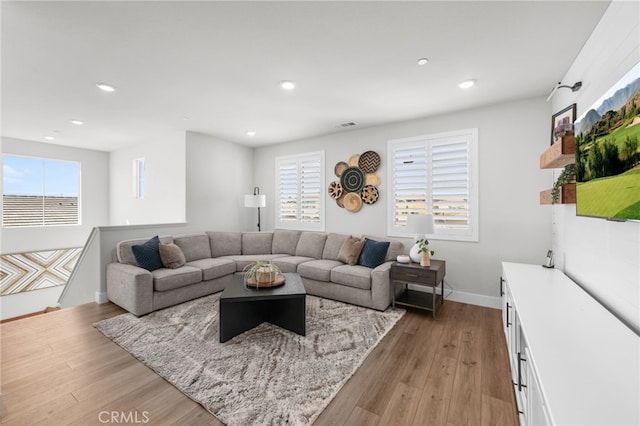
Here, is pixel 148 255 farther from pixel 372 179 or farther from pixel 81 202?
pixel 81 202

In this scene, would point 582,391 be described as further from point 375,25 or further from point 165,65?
point 165,65

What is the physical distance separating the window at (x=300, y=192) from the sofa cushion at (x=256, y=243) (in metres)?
0.51

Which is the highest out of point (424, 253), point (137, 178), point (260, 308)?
point (137, 178)

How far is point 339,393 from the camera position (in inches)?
74.9

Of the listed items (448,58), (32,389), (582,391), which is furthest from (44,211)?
(582,391)

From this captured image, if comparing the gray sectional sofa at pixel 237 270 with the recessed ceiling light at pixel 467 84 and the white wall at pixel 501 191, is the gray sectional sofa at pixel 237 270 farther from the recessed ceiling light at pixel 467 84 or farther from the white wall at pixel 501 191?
the recessed ceiling light at pixel 467 84

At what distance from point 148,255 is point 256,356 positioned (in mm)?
2253

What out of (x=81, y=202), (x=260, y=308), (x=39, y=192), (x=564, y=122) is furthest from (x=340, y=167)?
(x=39, y=192)

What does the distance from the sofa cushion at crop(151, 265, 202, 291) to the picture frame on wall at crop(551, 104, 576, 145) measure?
173 inches

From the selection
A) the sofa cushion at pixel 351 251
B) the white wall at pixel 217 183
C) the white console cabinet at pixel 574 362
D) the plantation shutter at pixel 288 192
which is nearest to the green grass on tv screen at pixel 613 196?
the white console cabinet at pixel 574 362

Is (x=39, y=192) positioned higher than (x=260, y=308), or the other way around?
(x=39, y=192)

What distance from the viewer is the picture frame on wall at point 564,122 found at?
2295 millimetres

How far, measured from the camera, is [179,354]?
2379mm

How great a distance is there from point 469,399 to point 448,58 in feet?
8.92
